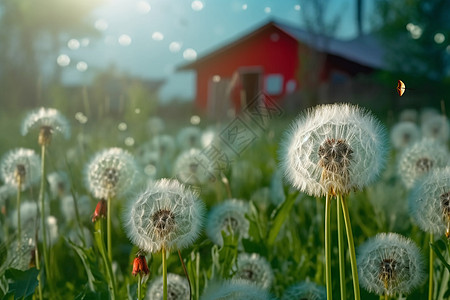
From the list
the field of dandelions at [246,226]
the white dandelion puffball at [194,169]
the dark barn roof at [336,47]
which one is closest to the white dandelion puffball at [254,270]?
the field of dandelions at [246,226]

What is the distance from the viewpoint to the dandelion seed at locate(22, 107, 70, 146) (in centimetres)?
170

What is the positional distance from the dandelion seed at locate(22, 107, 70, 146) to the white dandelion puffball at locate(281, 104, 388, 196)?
2.90 feet

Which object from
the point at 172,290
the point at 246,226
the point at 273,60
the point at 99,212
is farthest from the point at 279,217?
the point at 273,60

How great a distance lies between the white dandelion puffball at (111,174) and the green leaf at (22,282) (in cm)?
32

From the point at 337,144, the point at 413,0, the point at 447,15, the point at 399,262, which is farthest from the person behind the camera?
the point at 413,0

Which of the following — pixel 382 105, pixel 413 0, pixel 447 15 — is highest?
pixel 413 0

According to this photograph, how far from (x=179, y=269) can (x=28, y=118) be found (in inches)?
28.3

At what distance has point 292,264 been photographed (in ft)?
5.98

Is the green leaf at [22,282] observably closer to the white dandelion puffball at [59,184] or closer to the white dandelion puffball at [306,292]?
the white dandelion puffball at [306,292]

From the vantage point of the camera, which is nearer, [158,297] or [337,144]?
[337,144]

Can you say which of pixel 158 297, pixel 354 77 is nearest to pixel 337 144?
Answer: pixel 158 297

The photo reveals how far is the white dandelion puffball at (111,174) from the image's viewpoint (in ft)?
5.22

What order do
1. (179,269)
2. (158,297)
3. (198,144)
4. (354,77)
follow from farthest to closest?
1. (354,77)
2. (198,144)
3. (179,269)
4. (158,297)

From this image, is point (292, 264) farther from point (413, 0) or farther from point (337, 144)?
Result: point (413, 0)
